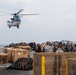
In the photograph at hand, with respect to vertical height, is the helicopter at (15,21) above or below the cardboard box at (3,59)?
above

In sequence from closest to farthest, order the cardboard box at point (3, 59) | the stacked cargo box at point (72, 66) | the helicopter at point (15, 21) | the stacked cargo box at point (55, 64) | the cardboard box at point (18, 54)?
the stacked cargo box at point (72, 66) → the stacked cargo box at point (55, 64) → the cardboard box at point (3, 59) → the cardboard box at point (18, 54) → the helicopter at point (15, 21)

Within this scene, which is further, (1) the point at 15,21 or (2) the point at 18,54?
(1) the point at 15,21

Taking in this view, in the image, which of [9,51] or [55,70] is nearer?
[55,70]

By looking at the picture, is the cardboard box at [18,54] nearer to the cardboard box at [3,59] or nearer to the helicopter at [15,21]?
the cardboard box at [3,59]

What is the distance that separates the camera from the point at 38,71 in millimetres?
14891

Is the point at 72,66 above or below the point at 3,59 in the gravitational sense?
above

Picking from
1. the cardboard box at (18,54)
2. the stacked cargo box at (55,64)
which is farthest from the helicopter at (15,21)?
the stacked cargo box at (55,64)

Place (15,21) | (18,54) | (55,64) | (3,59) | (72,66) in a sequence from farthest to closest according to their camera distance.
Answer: (15,21) < (18,54) < (3,59) < (55,64) < (72,66)

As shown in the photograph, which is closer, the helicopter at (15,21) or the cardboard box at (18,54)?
the cardboard box at (18,54)

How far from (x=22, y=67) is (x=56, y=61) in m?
11.0

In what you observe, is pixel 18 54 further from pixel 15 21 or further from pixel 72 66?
pixel 15 21

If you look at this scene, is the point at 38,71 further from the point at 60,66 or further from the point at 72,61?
the point at 72,61

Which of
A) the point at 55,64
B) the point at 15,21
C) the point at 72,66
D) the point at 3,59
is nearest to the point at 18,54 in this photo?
the point at 3,59

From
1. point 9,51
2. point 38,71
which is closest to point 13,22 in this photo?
point 9,51
